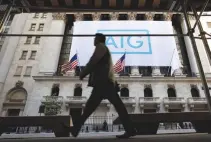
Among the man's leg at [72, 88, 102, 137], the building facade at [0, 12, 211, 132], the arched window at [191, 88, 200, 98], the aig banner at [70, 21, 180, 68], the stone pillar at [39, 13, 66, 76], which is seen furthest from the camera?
the stone pillar at [39, 13, 66, 76]

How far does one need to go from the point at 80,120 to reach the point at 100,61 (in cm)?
120

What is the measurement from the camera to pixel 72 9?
19.5ft

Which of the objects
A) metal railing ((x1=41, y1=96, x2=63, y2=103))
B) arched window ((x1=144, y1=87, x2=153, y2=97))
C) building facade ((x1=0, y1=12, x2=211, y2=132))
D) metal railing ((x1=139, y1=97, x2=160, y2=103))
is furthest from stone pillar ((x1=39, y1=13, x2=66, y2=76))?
arched window ((x1=144, y1=87, x2=153, y2=97))

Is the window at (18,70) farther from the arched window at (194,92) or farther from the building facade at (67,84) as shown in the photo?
the arched window at (194,92)

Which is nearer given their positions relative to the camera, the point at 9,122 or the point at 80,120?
the point at 80,120

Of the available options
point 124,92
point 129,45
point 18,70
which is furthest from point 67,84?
point 129,45

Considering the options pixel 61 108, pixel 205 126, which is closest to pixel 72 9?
pixel 205 126

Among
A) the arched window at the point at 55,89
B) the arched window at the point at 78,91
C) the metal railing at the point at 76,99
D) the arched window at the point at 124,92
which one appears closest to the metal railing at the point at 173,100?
the arched window at the point at 124,92

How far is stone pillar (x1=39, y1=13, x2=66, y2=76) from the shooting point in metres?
34.6

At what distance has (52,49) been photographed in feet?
122

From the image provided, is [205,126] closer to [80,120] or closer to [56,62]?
[80,120]

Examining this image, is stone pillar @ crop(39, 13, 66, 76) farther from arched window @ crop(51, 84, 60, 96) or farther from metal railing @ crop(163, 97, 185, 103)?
metal railing @ crop(163, 97, 185, 103)

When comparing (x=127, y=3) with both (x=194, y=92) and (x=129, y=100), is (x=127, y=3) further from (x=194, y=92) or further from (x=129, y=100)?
(x=194, y=92)

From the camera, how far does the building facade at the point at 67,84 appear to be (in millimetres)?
30469
